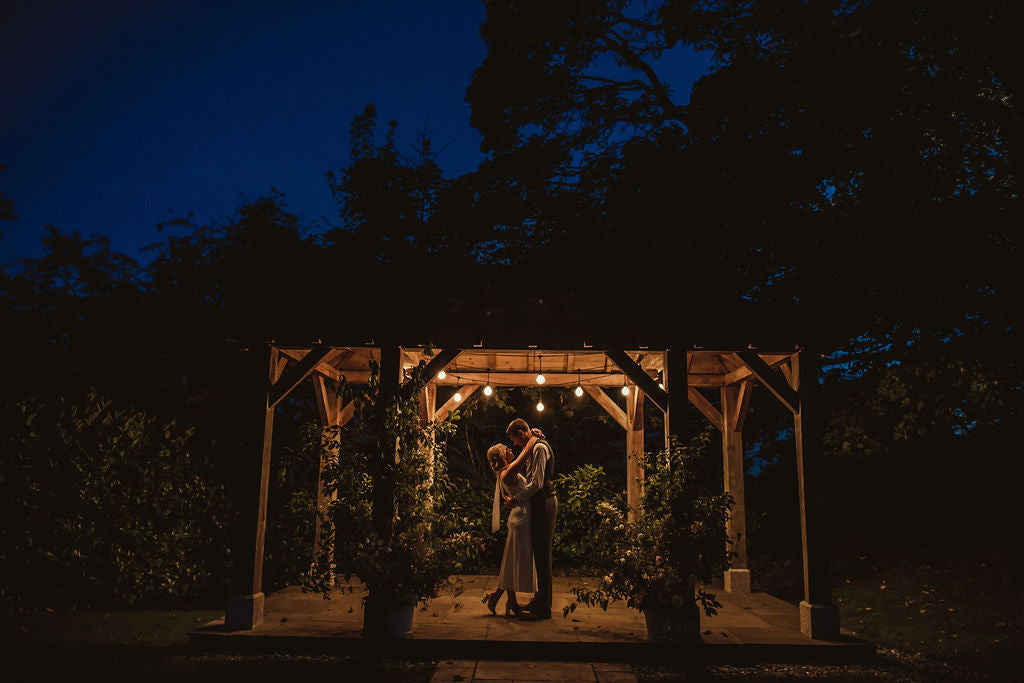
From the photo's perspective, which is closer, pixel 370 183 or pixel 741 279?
pixel 741 279

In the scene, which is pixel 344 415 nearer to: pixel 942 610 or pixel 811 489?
pixel 811 489

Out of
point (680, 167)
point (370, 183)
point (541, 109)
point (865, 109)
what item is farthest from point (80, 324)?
point (865, 109)

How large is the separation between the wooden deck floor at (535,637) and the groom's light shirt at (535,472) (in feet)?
3.88

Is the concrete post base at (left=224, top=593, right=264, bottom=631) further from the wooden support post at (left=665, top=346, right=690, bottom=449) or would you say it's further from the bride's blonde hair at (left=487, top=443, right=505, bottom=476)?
the wooden support post at (left=665, top=346, right=690, bottom=449)

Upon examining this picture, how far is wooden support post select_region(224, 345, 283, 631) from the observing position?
20.3 ft

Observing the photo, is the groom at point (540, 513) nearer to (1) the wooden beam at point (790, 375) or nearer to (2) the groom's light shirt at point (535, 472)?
(2) the groom's light shirt at point (535, 472)

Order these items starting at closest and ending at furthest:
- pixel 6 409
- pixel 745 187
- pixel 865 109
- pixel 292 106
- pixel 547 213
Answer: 1. pixel 6 409
2. pixel 865 109
3. pixel 745 187
4. pixel 547 213
5. pixel 292 106

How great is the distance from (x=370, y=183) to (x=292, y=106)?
20130 centimetres

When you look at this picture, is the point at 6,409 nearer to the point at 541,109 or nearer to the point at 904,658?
the point at 904,658

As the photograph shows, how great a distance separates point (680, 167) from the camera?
12.4 metres

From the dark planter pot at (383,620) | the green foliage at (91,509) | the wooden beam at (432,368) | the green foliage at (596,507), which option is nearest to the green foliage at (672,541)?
the green foliage at (596,507)

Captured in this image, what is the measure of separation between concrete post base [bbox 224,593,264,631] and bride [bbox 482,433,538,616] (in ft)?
7.21

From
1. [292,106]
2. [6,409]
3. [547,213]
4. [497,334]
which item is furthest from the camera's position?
[292,106]

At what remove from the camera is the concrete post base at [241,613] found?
6121 millimetres
